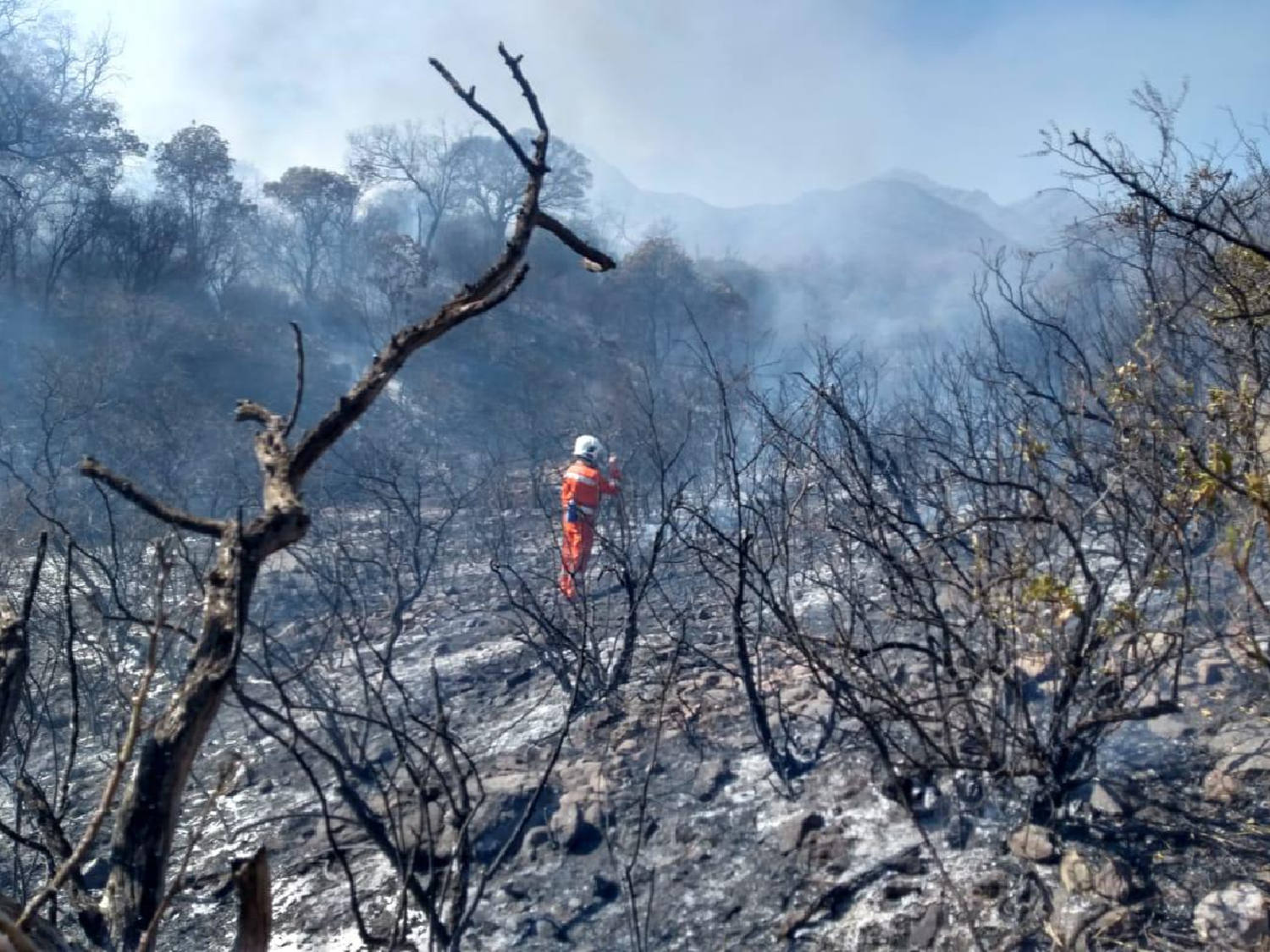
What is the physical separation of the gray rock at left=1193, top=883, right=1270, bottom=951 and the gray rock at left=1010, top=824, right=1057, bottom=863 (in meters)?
0.44

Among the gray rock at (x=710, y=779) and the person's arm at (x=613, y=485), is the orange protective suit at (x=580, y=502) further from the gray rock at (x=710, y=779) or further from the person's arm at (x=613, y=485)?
the gray rock at (x=710, y=779)

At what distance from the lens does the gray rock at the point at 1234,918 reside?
2.48 m

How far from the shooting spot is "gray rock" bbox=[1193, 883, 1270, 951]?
8.13ft

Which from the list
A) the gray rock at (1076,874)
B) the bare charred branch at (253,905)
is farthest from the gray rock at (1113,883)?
the bare charred branch at (253,905)

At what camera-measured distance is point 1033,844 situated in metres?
3.04

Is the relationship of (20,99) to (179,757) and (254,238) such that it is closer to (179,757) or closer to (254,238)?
(254,238)

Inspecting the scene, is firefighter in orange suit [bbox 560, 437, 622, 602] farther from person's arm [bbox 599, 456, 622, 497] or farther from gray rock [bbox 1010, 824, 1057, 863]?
gray rock [bbox 1010, 824, 1057, 863]

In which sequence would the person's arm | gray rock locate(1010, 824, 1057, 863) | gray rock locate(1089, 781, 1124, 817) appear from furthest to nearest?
the person's arm < gray rock locate(1089, 781, 1124, 817) < gray rock locate(1010, 824, 1057, 863)

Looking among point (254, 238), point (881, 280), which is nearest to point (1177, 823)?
point (254, 238)

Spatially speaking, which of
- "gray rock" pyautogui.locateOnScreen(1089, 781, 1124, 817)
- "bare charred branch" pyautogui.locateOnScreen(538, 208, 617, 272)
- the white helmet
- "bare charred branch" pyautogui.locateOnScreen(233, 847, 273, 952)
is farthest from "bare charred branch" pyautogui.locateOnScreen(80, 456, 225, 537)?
the white helmet

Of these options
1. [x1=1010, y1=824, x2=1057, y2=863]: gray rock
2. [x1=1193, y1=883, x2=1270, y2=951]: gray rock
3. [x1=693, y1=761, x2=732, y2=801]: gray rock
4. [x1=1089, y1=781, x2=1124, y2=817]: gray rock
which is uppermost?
[x1=693, y1=761, x2=732, y2=801]: gray rock

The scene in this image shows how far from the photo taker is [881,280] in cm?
→ 2786

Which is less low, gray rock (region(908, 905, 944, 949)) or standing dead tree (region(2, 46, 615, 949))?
standing dead tree (region(2, 46, 615, 949))

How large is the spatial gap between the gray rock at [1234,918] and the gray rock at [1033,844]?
437 millimetres
